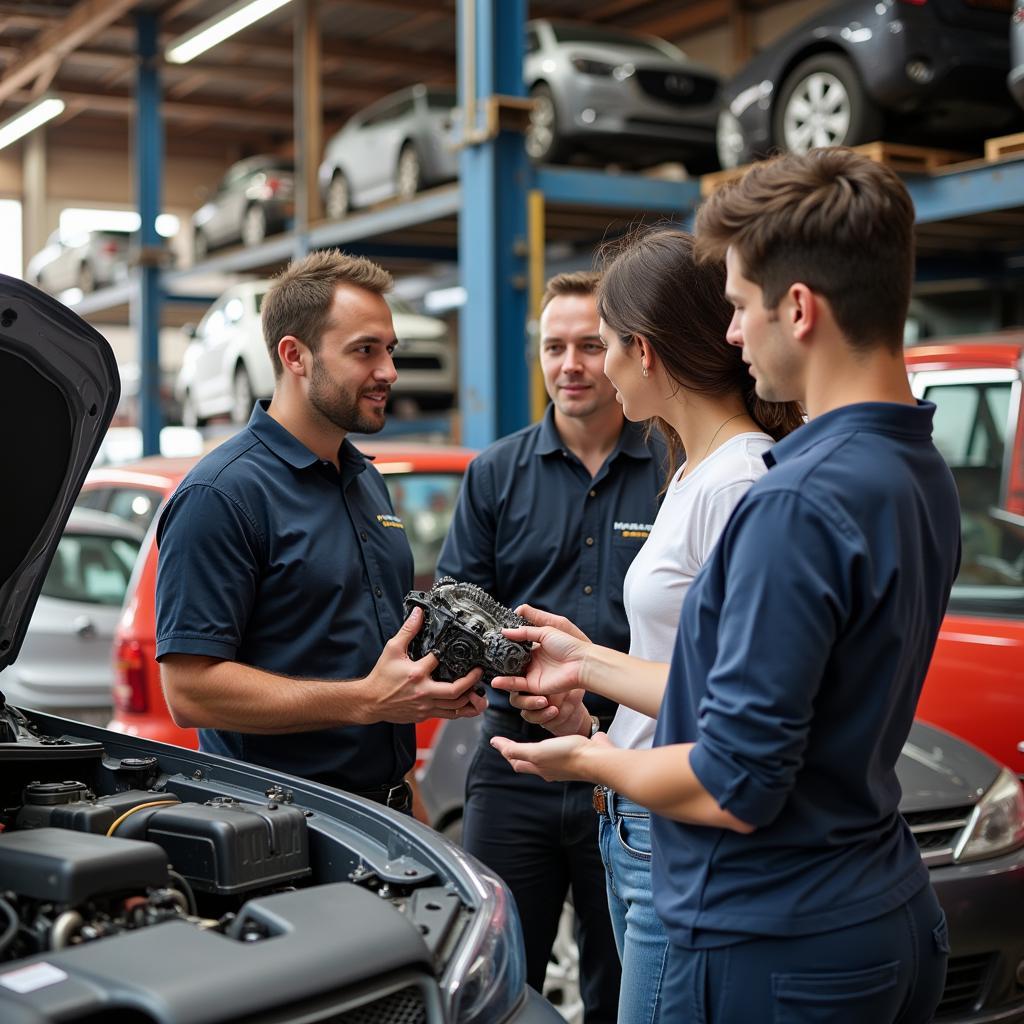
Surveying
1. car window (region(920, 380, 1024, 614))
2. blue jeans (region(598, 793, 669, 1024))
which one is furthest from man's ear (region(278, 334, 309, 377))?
car window (region(920, 380, 1024, 614))

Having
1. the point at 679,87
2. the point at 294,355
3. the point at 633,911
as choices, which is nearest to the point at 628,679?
the point at 633,911

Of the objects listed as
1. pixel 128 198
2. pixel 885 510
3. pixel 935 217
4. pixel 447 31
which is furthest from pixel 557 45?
pixel 128 198

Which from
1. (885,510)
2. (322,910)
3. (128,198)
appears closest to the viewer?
(885,510)

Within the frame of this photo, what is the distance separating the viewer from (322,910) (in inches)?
66.0

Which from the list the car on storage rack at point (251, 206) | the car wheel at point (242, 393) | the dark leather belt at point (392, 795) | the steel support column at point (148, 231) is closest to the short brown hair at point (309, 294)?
the dark leather belt at point (392, 795)

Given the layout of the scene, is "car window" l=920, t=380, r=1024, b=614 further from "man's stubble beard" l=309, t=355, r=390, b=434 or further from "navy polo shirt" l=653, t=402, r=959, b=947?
"navy polo shirt" l=653, t=402, r=959, b=947

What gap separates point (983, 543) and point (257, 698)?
9.54ft

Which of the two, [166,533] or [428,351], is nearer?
[166,533]

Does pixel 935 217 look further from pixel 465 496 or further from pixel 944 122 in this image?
pixel 465 496

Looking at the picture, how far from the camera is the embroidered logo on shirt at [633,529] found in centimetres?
296

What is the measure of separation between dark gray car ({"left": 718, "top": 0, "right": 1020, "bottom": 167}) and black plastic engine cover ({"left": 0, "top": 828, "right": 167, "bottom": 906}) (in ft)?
20.0

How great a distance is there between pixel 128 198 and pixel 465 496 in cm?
2121

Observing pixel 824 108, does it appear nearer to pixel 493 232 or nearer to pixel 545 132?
pixel 493 232

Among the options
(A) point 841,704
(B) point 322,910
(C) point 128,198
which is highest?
(C) point 128,198
